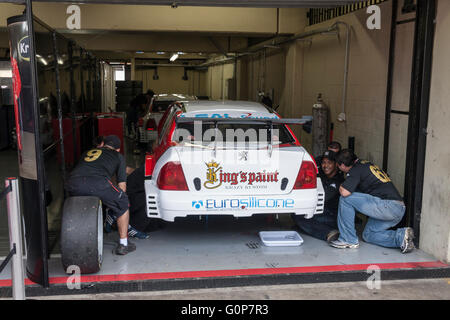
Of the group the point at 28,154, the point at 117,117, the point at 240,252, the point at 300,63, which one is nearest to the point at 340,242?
the point at 240,252

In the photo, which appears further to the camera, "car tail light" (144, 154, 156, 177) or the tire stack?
the tire stack

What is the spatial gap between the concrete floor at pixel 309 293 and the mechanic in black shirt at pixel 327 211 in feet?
3.51

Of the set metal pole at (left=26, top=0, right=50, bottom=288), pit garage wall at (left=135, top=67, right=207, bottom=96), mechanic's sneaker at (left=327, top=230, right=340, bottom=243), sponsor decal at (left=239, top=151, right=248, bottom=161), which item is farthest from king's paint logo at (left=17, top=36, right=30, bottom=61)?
pit garage wall at (left=135, top=67, right=207, bottom=96)

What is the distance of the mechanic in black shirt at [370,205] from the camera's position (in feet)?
16.7

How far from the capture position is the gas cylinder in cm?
896

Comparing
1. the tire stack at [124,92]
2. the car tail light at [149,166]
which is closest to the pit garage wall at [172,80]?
the tire stack at [124,92]

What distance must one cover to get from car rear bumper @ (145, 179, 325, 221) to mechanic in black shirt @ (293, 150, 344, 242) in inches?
25.6

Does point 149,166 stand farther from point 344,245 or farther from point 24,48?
point 344,245

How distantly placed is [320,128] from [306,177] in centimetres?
425

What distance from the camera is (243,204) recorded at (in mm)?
4781

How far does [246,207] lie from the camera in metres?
4.79

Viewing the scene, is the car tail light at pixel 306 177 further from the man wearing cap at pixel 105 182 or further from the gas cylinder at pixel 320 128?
the gas cylinder at pixel 320 128

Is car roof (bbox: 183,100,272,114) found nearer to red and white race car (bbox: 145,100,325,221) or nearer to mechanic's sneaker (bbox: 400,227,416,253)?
→ red and white race car (bbox: 145,100,325,221)
